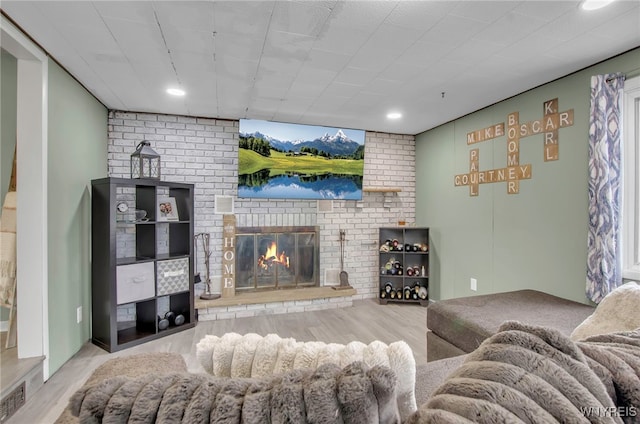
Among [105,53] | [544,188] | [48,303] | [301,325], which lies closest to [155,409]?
[48,303]

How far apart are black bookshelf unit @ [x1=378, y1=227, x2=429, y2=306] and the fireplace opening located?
3.02 ft

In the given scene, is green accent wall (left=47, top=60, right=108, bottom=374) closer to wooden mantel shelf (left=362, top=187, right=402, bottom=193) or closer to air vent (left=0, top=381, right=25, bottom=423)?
air vent (left=0, top=381, right=25, bottom=423)

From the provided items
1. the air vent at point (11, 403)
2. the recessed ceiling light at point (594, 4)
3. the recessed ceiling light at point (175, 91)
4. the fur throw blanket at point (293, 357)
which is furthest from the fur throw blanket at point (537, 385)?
the recessed ceiling light at point (175, 91)

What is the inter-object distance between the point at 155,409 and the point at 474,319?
6.29 ft

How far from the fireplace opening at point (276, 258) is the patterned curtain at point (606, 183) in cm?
279

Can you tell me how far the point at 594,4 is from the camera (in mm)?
1642

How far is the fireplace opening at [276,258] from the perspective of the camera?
3811mm

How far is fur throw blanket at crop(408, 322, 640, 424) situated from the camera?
21.2 inches

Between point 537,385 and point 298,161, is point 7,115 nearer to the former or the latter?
point 298,161

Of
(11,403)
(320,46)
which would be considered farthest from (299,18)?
(11,403)

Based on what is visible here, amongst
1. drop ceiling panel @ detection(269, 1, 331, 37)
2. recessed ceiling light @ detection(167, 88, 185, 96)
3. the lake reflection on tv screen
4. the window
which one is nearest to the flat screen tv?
the lake reflection on tv screen

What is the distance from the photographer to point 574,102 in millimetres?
2479

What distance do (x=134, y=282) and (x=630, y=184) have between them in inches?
158

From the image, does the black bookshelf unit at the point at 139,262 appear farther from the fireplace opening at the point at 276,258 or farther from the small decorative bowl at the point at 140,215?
the fireplace opening at the point at 276,258
